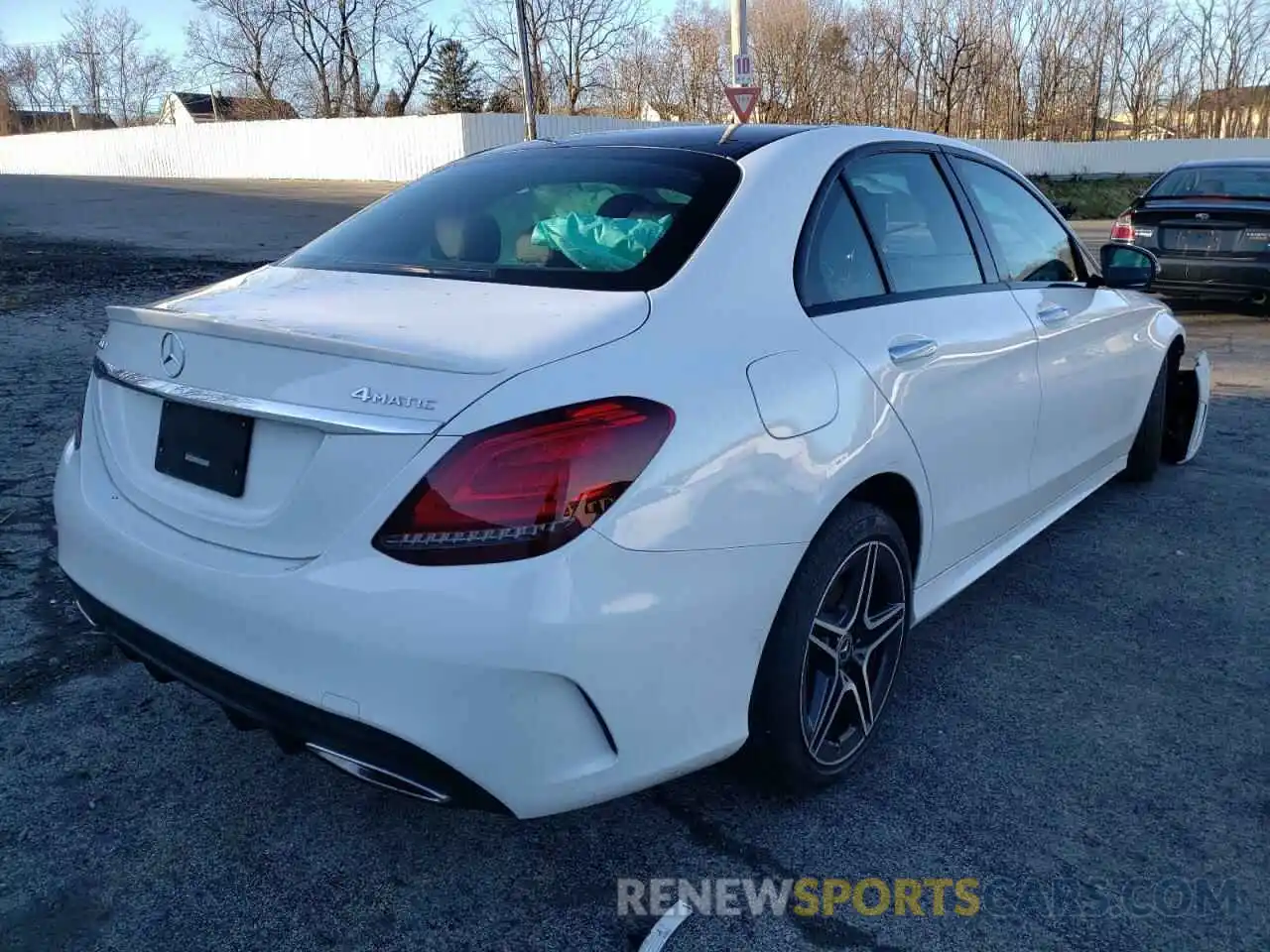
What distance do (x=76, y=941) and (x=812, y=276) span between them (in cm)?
217

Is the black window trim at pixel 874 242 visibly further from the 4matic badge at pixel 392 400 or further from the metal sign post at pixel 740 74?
the metal sign post at pixel 740 74

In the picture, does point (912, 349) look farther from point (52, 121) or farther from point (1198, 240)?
point (52, 121)

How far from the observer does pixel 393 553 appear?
6.13ft

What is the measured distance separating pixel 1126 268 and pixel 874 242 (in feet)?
6.18

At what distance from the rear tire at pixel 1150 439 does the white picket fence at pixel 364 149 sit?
25714 mm

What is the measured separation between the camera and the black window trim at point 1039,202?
3490mm

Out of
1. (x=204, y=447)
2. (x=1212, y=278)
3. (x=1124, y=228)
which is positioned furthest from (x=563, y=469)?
(x=1124, y=228)

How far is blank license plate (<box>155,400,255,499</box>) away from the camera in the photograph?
6.83 ft

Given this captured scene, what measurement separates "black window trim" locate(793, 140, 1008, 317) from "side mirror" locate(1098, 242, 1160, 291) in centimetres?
107

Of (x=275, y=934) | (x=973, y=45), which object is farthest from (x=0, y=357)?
(x=973, y=45)

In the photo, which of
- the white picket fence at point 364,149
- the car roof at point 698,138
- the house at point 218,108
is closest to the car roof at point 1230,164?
the car roof at point 698,138

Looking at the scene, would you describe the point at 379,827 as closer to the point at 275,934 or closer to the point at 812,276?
the point at 275,934

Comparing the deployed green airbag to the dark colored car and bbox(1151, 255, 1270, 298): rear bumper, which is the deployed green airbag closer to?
bbox(1151, 255, 1270, 298): rear bumper

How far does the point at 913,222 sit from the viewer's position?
3.18 m
